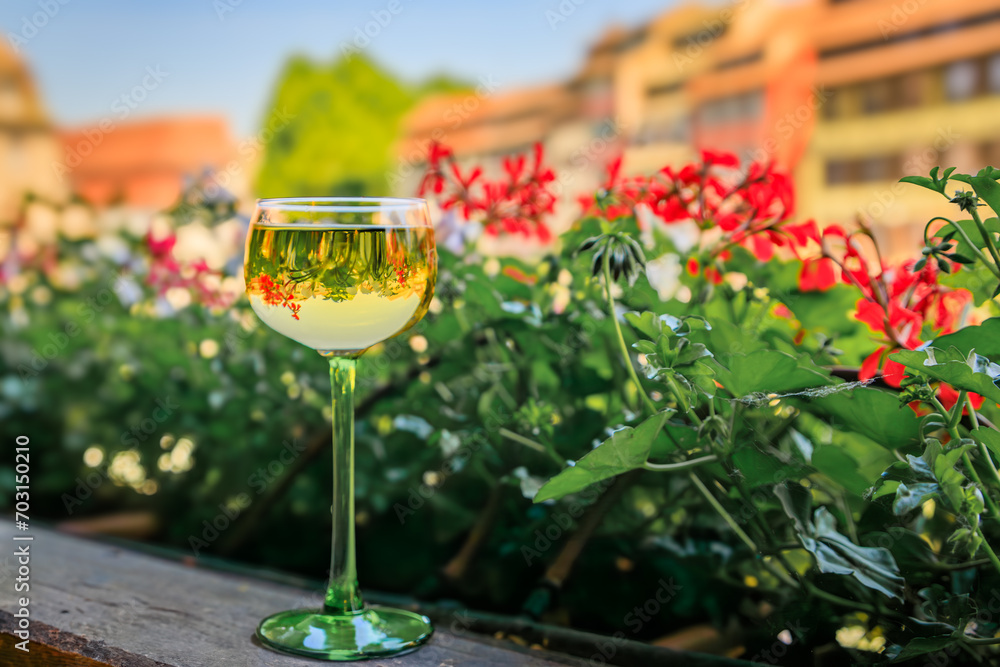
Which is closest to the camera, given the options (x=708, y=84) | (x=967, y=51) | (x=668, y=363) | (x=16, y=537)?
(x=668, y=363)

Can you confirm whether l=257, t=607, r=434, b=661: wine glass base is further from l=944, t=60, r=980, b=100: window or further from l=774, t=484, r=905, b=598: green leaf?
l=944, t=60, r=980, b=100: window

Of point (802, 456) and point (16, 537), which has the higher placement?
point (802, 456)

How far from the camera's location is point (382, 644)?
687 millimetres

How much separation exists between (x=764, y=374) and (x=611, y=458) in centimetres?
12

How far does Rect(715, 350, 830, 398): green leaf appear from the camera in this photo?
563 mm

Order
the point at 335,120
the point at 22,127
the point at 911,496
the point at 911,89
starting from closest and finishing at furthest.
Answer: the point at 911,496
the point at 22,127
the point at 911,89
the point at 335,120

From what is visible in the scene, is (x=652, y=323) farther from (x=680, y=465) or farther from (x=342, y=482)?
(x=342, y=482)

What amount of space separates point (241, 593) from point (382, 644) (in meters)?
0.22

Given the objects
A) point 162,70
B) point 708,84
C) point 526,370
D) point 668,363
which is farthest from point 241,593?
point 708,84

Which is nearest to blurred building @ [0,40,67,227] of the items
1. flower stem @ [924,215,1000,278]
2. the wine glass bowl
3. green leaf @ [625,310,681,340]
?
the wine glass bowl

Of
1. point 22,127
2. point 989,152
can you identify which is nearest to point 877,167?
point 989,152

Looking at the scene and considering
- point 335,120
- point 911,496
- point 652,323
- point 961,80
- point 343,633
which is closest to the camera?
point 911,496

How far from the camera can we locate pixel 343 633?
0.69m

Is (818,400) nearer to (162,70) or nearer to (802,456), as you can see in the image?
(802,456)
